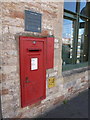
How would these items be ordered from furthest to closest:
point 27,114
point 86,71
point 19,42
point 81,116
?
1. point 86,71
2. point 81,116
3. point 27,114
4. point 19,42

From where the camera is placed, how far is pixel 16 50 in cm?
202

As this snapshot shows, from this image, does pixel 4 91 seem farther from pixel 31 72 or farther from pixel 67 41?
pixel 67 41

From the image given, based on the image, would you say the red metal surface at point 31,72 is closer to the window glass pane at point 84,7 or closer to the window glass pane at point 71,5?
the window glass pane at point 71,5

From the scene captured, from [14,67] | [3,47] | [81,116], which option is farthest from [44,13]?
[81,116]

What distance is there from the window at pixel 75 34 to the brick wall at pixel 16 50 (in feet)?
1.86

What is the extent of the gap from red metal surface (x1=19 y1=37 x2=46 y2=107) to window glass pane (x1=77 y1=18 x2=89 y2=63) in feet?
5.98

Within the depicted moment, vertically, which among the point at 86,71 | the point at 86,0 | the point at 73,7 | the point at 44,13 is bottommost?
the point at 86,71

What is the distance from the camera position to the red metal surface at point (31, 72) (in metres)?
2.09

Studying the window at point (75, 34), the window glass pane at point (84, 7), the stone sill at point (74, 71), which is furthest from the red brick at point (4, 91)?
the window glass pane at point (84, 7)

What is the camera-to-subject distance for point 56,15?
2.58m

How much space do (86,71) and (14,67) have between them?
274 cm

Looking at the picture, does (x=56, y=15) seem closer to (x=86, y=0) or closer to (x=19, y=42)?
(x=19, y=42)

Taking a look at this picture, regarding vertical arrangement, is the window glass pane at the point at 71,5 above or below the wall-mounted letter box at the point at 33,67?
above

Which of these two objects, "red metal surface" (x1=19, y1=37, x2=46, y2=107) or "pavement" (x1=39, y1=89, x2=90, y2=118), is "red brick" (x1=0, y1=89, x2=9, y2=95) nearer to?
"red metal surface" (x1=19, y1=37, x2=46, y2=107)
